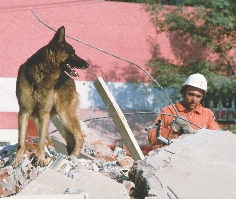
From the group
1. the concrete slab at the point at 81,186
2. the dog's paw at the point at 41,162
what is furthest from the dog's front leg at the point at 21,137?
the concrete slab at the point at 81,186

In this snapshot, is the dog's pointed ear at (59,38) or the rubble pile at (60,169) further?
the dog's pointed ear at (59,38)

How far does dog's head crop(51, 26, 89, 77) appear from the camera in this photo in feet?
20.0

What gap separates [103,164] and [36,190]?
1.53 metres

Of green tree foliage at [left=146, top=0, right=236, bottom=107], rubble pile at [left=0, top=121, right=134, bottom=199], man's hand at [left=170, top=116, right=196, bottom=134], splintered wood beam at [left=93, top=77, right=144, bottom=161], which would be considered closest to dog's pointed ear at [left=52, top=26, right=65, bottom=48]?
splintered wood beam at [left=93, top=77, right=144, bottom=161]

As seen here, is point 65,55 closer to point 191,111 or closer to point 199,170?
point 191,111

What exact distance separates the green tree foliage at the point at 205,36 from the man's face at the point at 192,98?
8177 millimetres

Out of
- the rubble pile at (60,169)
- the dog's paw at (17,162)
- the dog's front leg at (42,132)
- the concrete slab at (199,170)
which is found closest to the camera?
the concrete slab at (199,170)

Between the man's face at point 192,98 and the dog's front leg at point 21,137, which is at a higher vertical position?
the man's face at point 192,98

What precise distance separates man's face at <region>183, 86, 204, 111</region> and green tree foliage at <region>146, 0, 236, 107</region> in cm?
818

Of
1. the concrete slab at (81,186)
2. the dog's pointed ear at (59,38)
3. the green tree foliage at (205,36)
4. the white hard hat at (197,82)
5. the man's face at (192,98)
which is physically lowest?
the concrete slab at (81,186)

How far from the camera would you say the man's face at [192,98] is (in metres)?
6.38

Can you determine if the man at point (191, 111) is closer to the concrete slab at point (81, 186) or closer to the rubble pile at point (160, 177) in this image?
the rubble pile at point (160, 177)

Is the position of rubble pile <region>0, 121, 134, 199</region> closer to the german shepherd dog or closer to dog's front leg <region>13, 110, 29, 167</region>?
dog's front leg <region>13, 110, 29, 167</region>

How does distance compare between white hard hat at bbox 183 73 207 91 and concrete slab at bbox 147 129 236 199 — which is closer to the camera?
concrete slab at bbox 147 129 236 199
